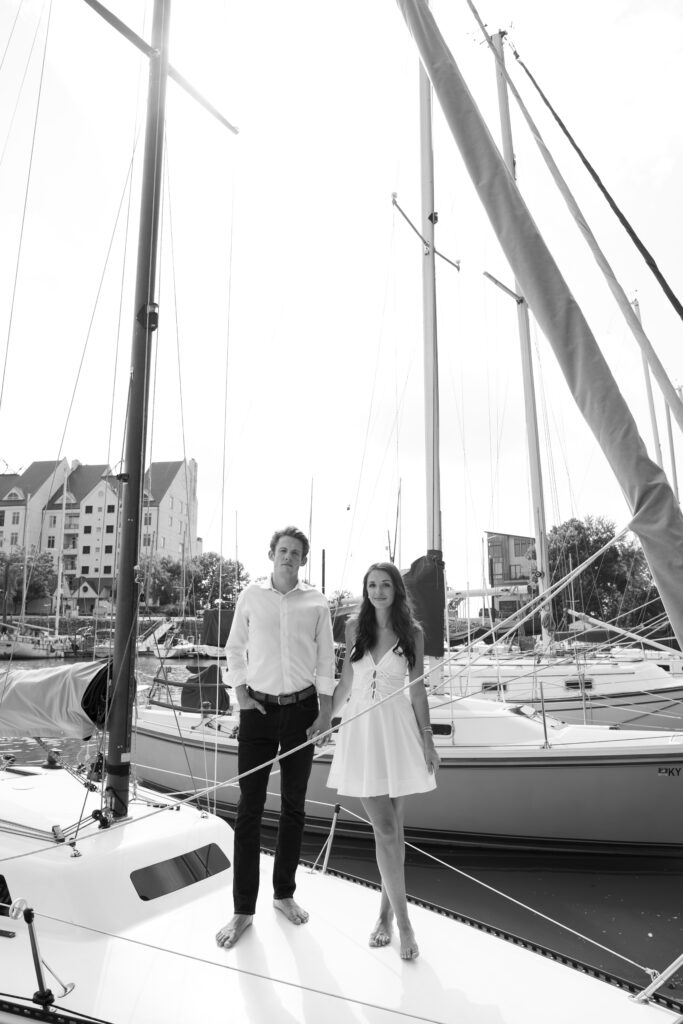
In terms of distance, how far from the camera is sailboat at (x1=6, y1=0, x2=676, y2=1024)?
2488 millimetres

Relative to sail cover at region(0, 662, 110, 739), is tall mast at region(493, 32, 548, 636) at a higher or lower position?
higher

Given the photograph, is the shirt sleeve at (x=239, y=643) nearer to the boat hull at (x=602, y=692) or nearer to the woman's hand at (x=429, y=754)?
the woman's hand at (x=429, y=754)

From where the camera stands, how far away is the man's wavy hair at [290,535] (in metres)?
3.67

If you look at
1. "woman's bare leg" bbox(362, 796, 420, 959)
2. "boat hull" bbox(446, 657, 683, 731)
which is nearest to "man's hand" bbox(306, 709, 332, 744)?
"woman's bare leg" bbox(362, 796, 420, 959)

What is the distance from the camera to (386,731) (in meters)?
3.32

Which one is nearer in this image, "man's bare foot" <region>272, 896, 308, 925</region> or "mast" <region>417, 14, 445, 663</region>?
"man's bare foot" <region>272, 896, 308, 925</region>

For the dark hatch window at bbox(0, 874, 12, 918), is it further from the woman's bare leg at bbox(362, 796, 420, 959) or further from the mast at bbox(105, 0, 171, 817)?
the woman's bare leg at bbox(362, 796, 420, 959)

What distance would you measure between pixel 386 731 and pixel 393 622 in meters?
0.56

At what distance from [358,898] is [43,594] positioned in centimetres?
Answer: 4756

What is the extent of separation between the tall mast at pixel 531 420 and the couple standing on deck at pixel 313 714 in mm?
9166

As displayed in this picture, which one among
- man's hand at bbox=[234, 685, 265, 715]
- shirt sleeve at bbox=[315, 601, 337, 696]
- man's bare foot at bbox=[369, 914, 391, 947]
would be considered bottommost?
man's bare foot at bbox=[369, 914, 391, 947]

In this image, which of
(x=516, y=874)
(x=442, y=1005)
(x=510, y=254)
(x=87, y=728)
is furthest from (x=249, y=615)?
(x=516, y=874)

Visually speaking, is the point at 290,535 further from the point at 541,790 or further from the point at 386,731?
the point at 541,790

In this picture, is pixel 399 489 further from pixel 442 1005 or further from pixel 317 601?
pixel 442 1005
